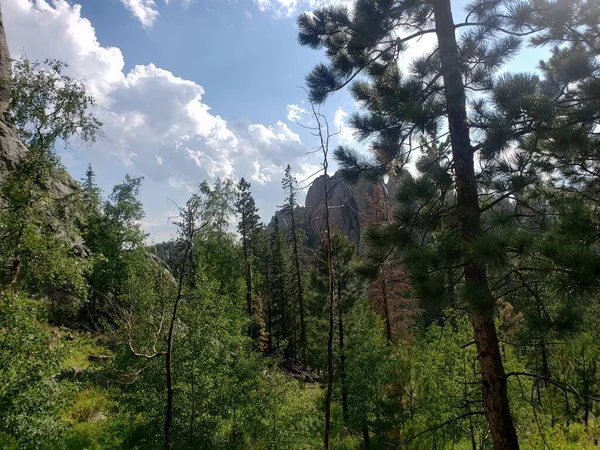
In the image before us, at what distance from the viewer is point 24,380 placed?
5.86m

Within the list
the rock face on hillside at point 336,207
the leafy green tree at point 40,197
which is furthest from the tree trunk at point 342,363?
the leafy green tree at point 40,197

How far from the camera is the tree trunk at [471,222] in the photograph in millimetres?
3773

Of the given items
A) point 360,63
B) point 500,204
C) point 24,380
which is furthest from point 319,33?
point 24,380

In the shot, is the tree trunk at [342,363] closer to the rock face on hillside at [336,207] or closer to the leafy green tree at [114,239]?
the rock face on hillside at [336,207]

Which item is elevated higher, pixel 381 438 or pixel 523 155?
pixel 523 155

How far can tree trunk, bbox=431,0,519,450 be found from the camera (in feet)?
12.4

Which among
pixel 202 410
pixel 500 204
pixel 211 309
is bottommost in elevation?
pixel 202 410

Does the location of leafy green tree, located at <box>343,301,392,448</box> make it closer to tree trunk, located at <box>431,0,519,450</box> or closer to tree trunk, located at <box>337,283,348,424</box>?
tree trunk, located at <box>337,283,348,424</box>

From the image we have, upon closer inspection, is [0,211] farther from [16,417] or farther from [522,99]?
[522,99]

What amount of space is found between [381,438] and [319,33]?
46.5ft

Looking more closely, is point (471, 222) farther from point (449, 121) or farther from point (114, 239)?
point (114, 239)

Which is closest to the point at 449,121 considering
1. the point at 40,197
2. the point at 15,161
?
the point at 40,197

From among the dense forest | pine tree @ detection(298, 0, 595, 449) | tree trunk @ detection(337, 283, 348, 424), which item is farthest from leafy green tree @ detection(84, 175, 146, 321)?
pine tree @ detection(298, 0, 595, 449)

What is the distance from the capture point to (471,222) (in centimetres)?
395
